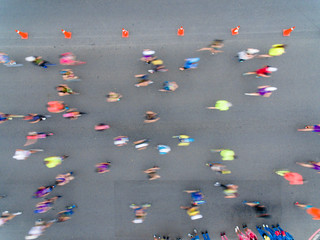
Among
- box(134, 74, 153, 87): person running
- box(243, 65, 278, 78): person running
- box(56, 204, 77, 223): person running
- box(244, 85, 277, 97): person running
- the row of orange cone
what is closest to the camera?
box(243, 65, 278, 78): person running

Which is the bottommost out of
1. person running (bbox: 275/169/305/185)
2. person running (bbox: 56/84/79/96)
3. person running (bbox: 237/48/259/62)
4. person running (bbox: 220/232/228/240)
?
person running (bbox: 220/232/228/240)

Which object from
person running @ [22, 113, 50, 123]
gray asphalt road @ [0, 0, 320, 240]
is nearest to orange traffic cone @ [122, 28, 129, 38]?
gray asphalt road @ [0, 0, 320, 240]

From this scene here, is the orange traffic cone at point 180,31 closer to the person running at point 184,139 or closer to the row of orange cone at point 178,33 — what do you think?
the row of orange cone at point 178,33

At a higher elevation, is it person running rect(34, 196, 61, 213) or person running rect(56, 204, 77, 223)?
person running rect(34, 196, 61, 213)

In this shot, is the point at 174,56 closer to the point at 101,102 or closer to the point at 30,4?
the point at 101,102

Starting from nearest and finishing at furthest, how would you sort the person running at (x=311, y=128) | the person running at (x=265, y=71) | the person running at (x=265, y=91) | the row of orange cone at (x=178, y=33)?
1. the person running at (x=265, y=71)
2. the person running at (x=265, y=91)
3. the person running at (x=311, y=128)
4. the row of orange cone at (x=178, y=33)

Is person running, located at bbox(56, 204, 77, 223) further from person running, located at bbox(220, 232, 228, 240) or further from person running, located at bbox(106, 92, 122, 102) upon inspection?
person running, located at bbox(220, 232, 228, 240)

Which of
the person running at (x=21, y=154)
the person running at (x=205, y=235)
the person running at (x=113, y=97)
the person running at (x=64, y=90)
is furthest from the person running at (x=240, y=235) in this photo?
the person running at (x=21, y=154)
